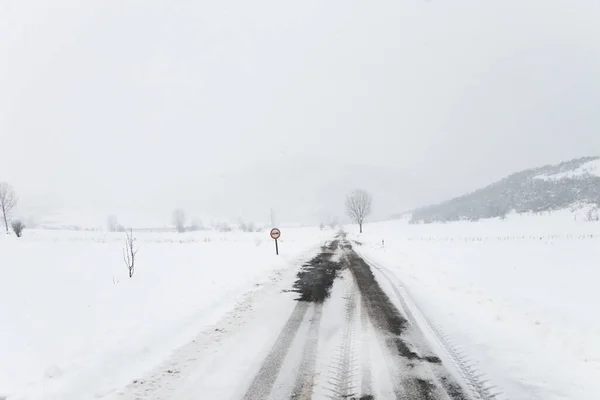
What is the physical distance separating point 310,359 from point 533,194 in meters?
108

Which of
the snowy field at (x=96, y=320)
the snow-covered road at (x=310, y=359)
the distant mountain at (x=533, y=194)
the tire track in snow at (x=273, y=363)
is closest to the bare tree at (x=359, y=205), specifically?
the distant mountain at (x=533, y=194)

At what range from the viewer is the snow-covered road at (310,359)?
13.2 feet

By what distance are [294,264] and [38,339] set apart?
1150cm

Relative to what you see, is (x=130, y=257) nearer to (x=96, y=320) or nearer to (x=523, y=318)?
(x=96, y=320)

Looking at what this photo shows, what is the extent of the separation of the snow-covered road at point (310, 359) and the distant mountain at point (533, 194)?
87.2 meters

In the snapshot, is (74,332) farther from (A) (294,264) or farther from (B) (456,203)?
(B) (456,203)

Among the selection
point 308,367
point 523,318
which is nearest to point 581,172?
point 523,318

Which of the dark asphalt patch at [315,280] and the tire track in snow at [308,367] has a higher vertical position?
the tire track in snow at [308,367]

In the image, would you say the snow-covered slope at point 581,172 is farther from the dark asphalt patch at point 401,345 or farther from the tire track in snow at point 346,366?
the tire track in snow at point 346,366

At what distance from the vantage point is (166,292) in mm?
10453

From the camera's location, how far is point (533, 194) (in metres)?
93.4

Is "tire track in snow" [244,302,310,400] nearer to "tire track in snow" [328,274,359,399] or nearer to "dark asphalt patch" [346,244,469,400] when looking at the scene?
"tire track in snow" [328,274,359,399]

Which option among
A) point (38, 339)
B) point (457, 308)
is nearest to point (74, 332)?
point (38, 339)

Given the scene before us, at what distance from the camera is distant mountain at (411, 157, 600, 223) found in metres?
83.9
